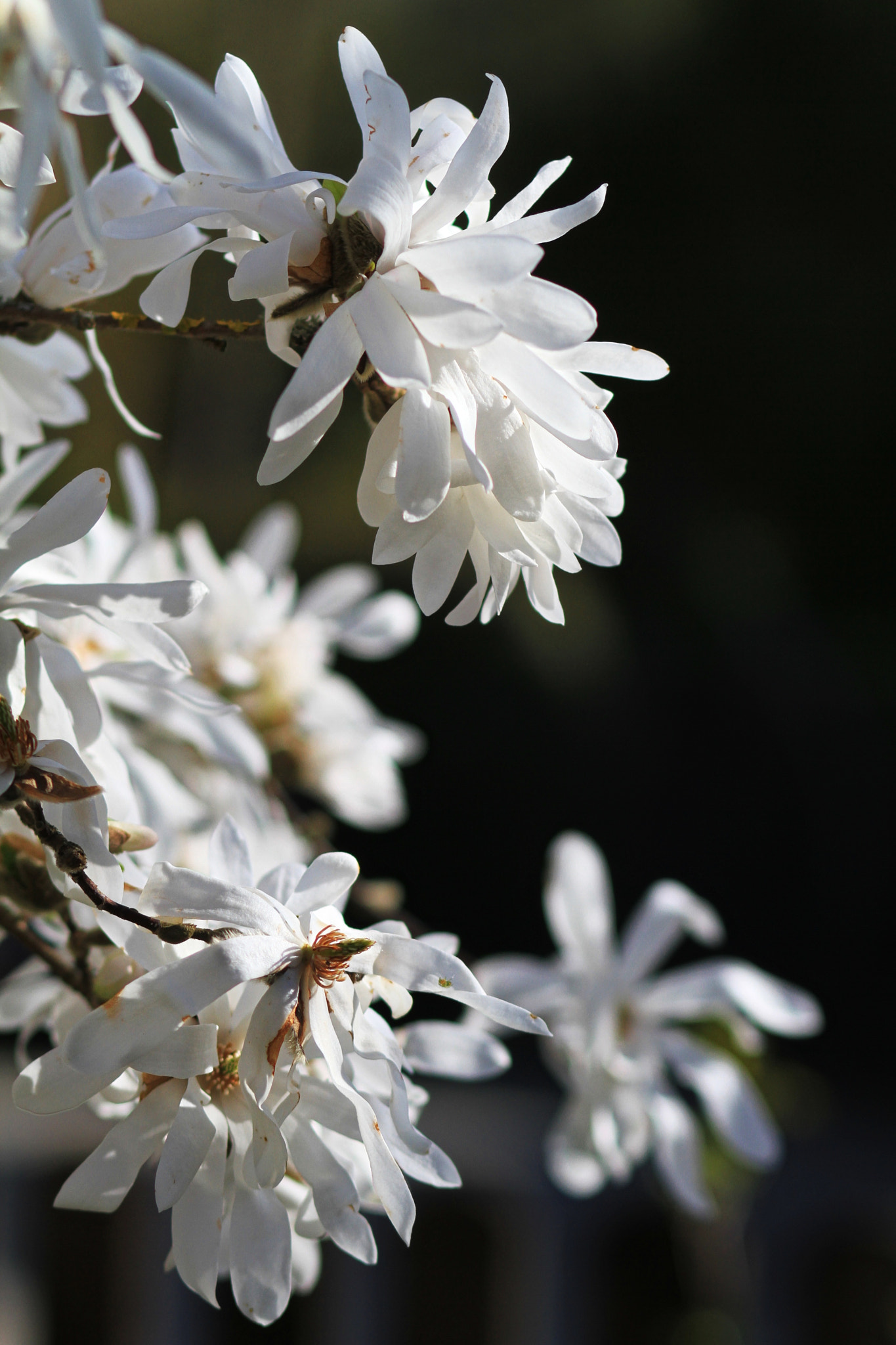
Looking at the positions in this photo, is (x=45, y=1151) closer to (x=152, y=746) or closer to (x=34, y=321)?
(x=152, y=746)

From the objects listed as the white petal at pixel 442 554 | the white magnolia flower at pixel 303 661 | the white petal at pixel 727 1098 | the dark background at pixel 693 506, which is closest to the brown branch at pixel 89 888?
the white petal at pixel 442 554

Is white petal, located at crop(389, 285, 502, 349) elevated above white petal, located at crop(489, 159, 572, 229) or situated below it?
below

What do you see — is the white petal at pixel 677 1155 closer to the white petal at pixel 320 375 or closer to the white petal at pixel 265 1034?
the white petal at pixel 265 1034

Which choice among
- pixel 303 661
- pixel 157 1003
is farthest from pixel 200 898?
pixel 303 661

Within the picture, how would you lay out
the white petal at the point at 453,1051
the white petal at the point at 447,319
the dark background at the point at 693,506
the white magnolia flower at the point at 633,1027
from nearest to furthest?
the white petal at the point at 447,319, the white petal at the point at 453,1051, the white magnolia flower at the point at 633,1027, the dark background at the point at 693,506

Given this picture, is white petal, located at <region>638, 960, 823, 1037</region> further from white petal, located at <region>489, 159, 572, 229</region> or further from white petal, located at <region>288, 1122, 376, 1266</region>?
white petal, located at <region>489, 159, 572, 229</region>

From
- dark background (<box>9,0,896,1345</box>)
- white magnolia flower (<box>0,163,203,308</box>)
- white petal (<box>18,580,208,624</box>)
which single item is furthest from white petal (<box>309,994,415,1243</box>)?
dark background (<box>9,0,896,1345</box>)

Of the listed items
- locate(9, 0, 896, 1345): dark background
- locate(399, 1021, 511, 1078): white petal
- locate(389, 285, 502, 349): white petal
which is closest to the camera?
locate(389, 285, 502, 349): white petal

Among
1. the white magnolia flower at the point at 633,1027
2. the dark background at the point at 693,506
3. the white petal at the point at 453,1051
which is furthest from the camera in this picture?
the dark background at the point at 693,506
